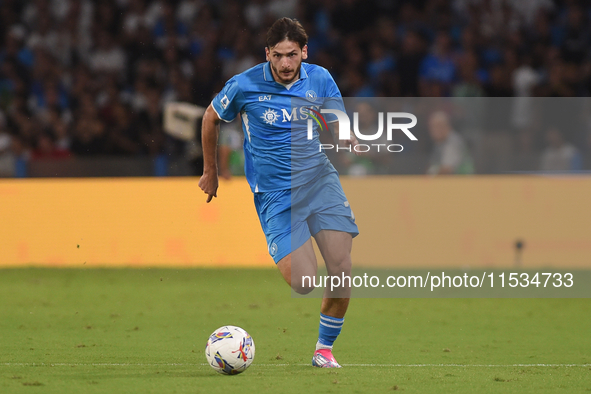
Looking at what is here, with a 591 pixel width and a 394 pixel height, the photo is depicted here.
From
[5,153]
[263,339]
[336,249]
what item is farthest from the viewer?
[5,153]

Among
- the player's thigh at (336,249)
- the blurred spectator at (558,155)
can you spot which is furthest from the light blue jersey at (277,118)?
the blurred spectator at (558,155)

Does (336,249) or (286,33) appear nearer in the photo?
(286,33)

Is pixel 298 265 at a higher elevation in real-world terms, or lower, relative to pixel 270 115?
lower

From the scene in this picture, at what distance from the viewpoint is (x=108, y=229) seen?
11.8m

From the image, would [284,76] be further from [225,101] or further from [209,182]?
[209,182]

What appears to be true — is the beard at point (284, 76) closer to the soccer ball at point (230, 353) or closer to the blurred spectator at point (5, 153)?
the soccer ball at point (230, 353)

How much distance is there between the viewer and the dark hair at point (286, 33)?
5387mm

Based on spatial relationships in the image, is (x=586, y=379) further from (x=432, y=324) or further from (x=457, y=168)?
(x=457, y=168)

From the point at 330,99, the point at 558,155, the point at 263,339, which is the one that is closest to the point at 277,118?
the point at 330,99

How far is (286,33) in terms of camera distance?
17.7ft

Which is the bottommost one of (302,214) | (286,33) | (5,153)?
(5,153)

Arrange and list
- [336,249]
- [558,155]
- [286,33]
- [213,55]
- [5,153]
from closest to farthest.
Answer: [286,33], [336,249], [558,155], [5,153], [213,55]

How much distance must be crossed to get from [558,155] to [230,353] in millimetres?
→ 7428

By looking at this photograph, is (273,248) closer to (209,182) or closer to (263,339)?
(209,182)
